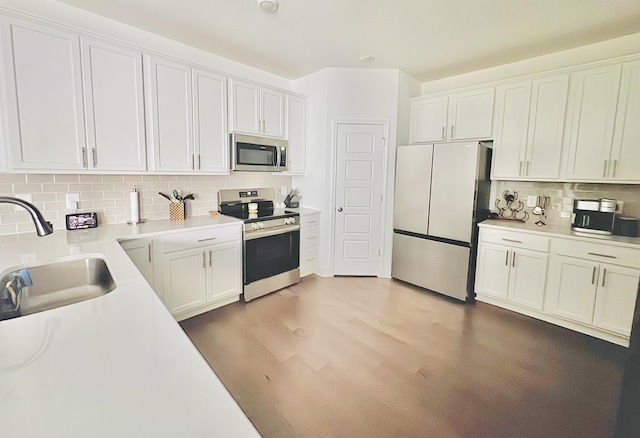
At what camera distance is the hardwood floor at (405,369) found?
1.73 meters

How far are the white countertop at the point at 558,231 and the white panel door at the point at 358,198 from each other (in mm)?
1344

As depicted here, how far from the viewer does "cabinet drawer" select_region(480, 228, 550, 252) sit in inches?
112

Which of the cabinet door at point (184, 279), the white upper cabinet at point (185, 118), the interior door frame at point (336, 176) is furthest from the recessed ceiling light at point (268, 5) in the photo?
the cabinet door at point (184, 279)

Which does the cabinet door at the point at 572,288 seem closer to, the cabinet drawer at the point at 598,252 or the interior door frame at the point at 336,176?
the cabinet drawer at the point at 598,252

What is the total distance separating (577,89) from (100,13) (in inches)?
174

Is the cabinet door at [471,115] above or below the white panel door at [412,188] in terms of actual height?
above

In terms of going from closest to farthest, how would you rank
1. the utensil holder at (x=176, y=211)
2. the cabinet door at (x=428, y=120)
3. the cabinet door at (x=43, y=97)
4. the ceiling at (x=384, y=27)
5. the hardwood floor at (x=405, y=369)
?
the hardwood floor at (x=405, y=369), the cabinet door at (x=43, y=97), the ceiling at (x=384, y=27), the utensil holder at (x=176, y=211), the cabinet door at (x=428, y=120)

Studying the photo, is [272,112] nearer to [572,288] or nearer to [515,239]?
[515,239]

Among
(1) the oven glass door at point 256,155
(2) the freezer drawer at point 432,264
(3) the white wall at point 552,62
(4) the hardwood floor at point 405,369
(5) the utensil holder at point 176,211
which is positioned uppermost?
(3) the white wall at point 552,62

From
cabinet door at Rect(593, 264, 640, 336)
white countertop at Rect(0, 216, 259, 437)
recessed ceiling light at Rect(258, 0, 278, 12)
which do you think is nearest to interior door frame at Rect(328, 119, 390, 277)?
recessed ceiling light at Rect(258, 0, 278, 12)

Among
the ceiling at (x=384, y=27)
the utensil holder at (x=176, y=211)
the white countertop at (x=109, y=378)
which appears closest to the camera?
the white countertop at (x=109, y=378)

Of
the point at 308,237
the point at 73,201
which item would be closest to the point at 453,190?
the point at 308,237

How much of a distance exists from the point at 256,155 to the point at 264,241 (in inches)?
40.5

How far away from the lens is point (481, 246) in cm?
323
